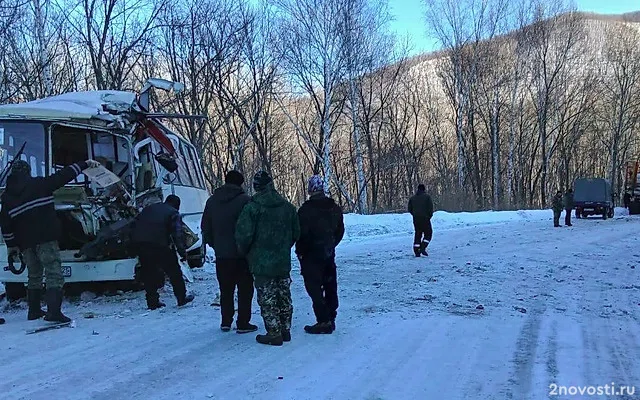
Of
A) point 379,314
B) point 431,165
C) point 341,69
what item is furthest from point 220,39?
point 431,165

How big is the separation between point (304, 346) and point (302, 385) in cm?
123

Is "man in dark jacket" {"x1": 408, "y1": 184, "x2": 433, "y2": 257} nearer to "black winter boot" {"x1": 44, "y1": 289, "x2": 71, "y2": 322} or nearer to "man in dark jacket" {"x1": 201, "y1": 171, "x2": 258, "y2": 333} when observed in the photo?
"man in dark jacket" {"x1": 201, "y1": 171, "x2": 258, "y2": 333}

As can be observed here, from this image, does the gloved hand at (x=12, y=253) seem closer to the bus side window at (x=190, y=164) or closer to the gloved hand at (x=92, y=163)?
the gloved hand at (x=92, y=163)

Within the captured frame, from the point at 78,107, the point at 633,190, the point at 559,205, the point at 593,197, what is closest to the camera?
the point at 78,107

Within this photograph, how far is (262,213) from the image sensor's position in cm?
610

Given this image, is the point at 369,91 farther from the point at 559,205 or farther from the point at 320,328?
the point at 320,328

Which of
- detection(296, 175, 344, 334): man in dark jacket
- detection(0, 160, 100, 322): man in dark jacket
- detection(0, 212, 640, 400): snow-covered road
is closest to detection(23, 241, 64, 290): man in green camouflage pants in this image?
Answer: detection(0, 160, 100, 322): man in dark jacket

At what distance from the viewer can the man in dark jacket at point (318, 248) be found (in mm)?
6492

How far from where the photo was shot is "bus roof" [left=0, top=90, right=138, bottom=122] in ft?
27.4

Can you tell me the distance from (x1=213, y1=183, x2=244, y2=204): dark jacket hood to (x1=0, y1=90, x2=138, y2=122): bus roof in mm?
2871

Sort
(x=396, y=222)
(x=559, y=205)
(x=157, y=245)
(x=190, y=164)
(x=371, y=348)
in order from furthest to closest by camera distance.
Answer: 1. (x=559, y=205)
2. (x=396, y=222)
3. (x=190, y=164)
4. (x=157, y=245)
5. (x=371, y=348)

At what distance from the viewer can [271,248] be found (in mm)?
6074

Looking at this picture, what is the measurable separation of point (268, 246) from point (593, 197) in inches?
1220

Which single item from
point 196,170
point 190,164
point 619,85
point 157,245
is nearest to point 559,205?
point 196,170
